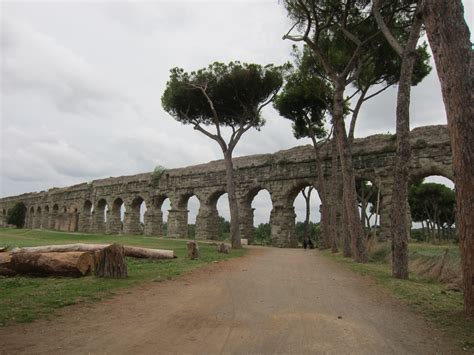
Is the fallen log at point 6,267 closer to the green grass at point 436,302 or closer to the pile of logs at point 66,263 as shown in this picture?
the pile of logs at point 66,263

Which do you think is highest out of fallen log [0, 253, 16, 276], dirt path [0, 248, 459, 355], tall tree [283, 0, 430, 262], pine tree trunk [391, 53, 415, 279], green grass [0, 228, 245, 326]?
tall tree [283, 0, 430, 262]

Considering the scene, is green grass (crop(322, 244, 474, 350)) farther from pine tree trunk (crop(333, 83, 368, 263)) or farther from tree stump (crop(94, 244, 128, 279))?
tree stump (crop(94, 244, 128, 279))

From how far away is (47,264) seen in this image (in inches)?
285

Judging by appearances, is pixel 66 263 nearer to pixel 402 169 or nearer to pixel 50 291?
pixel 50 291

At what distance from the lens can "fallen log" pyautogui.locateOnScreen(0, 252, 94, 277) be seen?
283 inches

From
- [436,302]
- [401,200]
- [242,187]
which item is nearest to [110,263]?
[436,302]

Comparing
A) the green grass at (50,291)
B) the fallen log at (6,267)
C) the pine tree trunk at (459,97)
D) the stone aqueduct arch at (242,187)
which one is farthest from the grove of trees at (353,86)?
the fallen log at (6,267)

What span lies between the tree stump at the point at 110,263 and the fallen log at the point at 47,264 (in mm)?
295

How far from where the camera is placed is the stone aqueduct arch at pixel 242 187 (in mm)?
18312

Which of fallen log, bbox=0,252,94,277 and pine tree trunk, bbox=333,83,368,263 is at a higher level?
pine tree trunk, bbox=333,83,368,263

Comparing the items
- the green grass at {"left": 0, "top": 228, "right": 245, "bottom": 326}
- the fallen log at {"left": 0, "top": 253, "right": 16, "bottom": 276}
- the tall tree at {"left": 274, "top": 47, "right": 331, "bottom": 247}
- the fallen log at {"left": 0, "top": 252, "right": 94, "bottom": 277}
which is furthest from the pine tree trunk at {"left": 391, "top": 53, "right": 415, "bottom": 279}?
the tall tree at {"left": 274, "top": 47, "right": 331, "bottom": 247}

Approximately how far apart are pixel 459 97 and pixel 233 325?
3667mm

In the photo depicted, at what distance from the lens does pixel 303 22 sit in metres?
13.2

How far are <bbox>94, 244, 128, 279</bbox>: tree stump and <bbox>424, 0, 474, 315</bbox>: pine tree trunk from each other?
538cm
